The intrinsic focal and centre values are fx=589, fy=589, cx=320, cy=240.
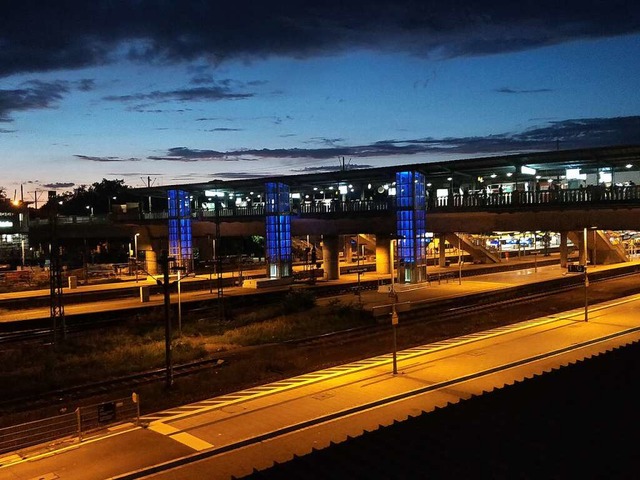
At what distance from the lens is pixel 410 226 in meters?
50.0

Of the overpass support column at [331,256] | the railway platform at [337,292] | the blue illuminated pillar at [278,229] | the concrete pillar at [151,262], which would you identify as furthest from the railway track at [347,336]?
the concrete pillar at [151,262]

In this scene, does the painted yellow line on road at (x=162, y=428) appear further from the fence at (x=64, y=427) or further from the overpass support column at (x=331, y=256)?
the overpass support column at (x=331, y=256)

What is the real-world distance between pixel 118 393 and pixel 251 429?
22.5 ft

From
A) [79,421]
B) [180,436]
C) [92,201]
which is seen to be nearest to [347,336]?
[180,436]

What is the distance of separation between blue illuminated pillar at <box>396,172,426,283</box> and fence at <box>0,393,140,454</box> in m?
36.8

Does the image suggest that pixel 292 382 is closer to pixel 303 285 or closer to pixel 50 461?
pixel 50 461

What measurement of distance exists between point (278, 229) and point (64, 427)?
44452 mm

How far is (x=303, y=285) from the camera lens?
185ft

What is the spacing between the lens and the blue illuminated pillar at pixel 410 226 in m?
50.0

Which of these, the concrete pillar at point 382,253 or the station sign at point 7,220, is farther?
the station sign at point 7,220

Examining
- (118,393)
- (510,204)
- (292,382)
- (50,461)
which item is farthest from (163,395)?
(510,204)

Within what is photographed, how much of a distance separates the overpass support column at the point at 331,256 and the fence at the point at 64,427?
146 ft

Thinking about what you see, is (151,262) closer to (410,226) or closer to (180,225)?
(180,225)

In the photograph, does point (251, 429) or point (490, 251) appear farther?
point (490, 251)
